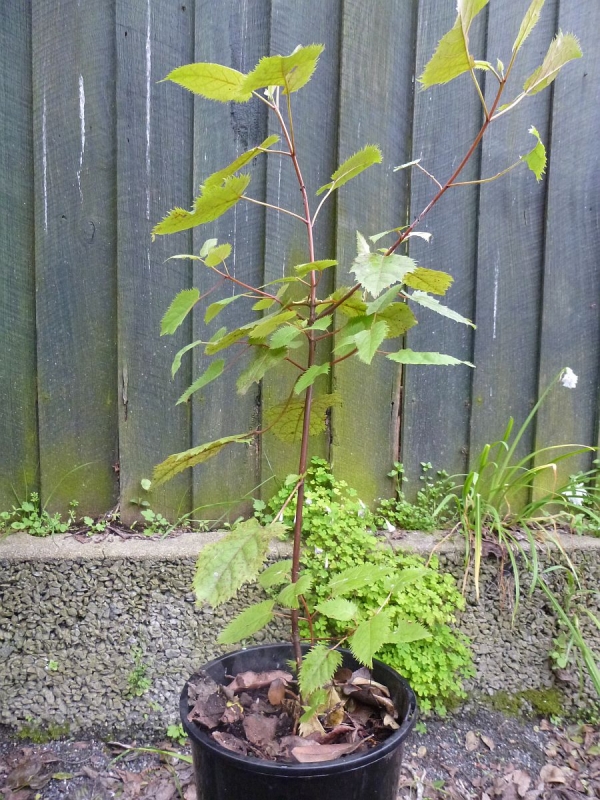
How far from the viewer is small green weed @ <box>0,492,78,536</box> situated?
1544mm

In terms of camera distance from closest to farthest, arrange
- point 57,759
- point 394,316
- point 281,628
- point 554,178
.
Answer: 1. point 394,316
2. point 57,759
3. point 281,628
4. point 554,178

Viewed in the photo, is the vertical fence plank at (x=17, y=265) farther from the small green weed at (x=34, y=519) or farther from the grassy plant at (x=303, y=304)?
the grassy plant at (x=303, y=304)

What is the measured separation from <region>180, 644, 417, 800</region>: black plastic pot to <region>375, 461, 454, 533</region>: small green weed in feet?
2.03

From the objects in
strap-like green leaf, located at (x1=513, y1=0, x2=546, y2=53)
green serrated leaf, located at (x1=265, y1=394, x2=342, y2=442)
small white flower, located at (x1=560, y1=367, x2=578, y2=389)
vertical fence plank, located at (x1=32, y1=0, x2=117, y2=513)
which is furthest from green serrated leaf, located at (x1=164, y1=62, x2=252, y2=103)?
small white flower, located at (x1=560, y1=367, x2=578, y2=389)

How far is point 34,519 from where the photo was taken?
1559 mm

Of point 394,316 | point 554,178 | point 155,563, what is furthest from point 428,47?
point 155,563

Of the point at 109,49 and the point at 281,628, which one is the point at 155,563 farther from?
the point at 109,49

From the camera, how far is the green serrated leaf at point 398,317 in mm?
836

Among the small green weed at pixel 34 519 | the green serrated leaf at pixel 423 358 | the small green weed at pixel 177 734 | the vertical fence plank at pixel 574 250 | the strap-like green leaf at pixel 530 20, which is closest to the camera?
the strap-like green leaf at pixel 530 20

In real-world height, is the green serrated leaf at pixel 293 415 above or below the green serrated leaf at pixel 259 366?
below

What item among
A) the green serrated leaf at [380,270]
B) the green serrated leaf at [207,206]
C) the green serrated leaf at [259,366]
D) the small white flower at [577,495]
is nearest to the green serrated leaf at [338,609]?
the green serrated leaf at [259,366]

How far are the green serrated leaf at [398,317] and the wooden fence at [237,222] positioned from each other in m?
0.77

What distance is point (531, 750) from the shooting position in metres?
1.47

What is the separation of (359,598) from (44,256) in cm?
135
